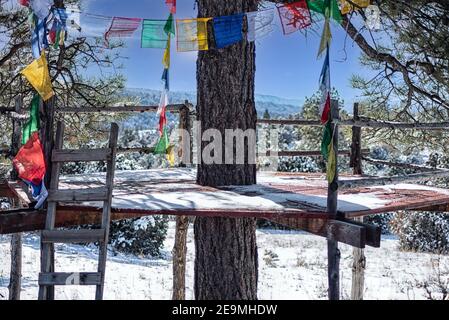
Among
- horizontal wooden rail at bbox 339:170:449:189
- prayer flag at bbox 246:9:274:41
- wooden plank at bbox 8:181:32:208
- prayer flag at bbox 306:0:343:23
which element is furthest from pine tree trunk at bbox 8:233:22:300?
prayer flag at bbox 306:0:343:23

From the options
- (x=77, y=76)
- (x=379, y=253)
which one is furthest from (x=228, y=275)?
(x=379, y=253)

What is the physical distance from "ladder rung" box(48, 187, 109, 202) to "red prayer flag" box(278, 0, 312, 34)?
283cm

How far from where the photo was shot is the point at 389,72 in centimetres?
643

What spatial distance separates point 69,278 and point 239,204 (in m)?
1.36

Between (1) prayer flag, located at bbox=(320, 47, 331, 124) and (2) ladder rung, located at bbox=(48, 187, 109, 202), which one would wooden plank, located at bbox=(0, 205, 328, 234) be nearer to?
(2) ladder rung, located at bbox=(48, 187, 109, 202)

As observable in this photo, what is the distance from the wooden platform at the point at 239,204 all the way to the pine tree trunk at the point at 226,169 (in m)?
0.30

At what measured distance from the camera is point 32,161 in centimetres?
357

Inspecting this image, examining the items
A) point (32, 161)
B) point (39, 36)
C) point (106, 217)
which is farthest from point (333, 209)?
point (39, 36)

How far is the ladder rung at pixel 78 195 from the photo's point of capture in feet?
11.6

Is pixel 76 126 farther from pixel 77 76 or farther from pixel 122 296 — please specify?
pixel 122 296

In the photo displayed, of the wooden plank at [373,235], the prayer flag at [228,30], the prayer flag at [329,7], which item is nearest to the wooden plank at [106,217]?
the prayer flag at [228,30]

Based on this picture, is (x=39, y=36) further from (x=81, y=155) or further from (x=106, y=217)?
(x=106, y=217)

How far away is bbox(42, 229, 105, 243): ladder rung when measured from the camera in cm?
345
